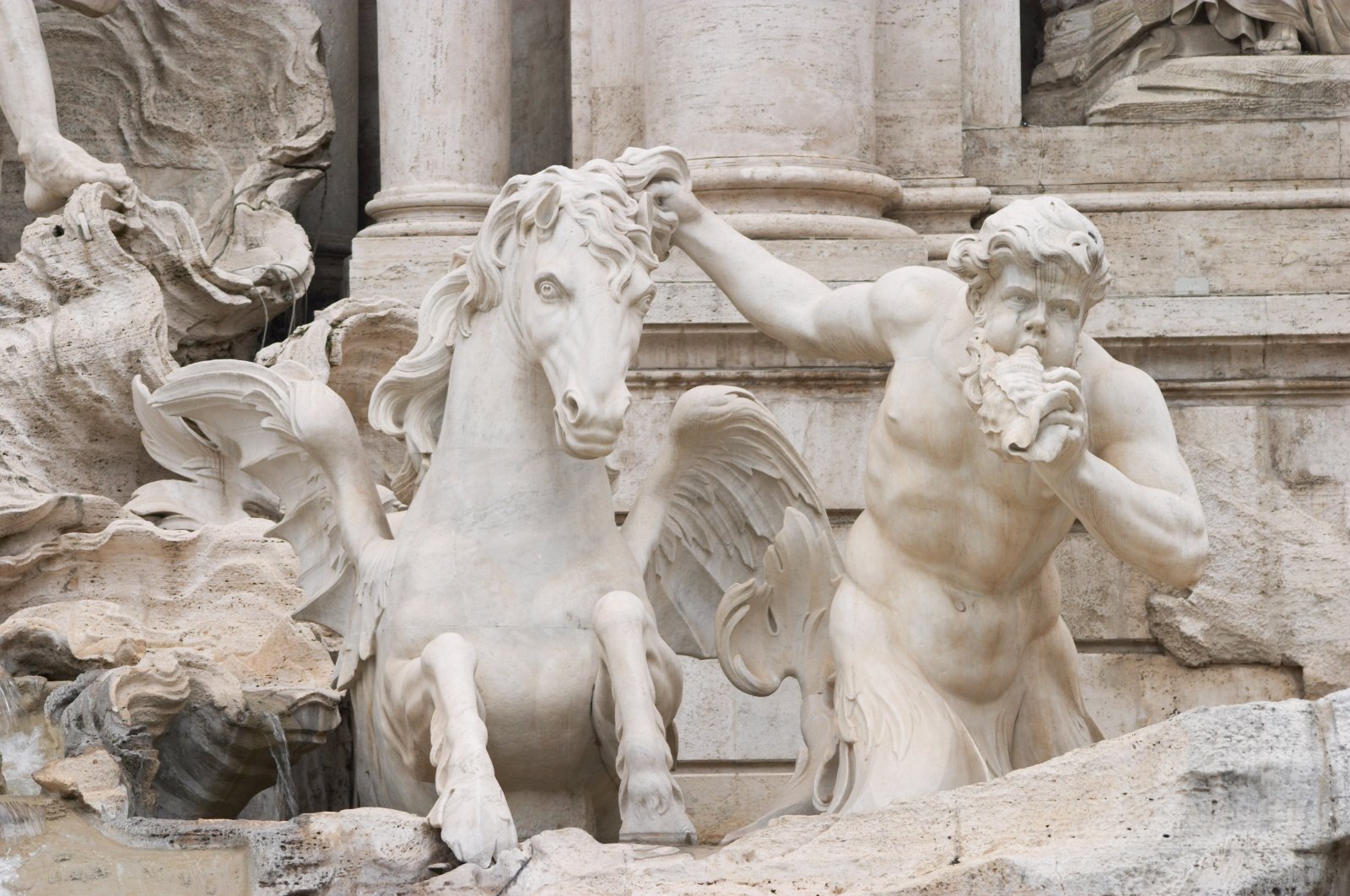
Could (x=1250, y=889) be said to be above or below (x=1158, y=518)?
below

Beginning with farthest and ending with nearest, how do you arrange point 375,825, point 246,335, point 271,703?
point 246,335 → point 271,703 → point 375,825

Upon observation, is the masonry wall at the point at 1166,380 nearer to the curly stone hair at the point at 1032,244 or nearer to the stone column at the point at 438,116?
the stone column at the point at 438,116

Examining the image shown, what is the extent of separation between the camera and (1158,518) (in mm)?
4836

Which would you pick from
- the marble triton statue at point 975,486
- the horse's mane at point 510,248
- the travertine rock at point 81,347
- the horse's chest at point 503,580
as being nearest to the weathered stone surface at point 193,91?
the travertine rock at point 81,347

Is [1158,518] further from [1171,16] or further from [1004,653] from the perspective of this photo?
[1171,16]

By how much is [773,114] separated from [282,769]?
2.73 m

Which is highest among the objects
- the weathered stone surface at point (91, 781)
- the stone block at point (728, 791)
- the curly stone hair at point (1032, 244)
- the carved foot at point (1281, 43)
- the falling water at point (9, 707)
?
the carved foot at point (1281, 43)

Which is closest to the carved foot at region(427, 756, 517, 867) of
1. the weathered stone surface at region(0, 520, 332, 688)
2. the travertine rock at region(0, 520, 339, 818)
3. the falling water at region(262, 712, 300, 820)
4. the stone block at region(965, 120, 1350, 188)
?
the travertine rock at region(0, 520, 339, 818)

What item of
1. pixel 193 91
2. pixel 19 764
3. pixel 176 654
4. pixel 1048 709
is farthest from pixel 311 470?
pixel 193 91

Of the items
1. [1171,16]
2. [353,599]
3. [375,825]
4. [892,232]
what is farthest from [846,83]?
[375,825]

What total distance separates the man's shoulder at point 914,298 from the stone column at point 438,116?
2.96m

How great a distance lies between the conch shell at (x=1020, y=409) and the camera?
15.1 feet

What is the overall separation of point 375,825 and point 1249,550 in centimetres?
367

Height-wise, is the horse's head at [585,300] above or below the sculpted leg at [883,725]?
above
